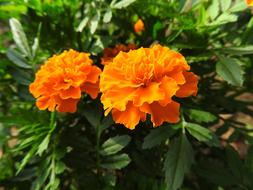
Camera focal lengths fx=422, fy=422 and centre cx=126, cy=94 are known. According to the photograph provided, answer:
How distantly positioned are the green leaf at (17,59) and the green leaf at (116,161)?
1.23ft

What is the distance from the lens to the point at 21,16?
4.52ft

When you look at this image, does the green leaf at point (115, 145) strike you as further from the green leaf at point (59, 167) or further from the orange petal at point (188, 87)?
the orange petal at point (188, 87)

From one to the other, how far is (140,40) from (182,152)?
0.45 meters

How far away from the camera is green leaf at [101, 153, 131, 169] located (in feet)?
3.44

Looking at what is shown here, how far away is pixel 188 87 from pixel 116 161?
30 cm

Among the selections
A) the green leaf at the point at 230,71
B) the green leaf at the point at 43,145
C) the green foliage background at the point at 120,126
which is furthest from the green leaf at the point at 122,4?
the green leaf at the point at 43,145

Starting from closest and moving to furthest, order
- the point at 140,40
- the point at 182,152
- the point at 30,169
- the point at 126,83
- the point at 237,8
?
1. the point at 126,83
2. the point at 182,152
3. the point at 237,8
4. the point at 30,169
5. the point at 140,40

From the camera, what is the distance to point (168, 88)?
85 cm

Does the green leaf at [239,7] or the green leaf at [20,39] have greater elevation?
the green leaf at [20,39]

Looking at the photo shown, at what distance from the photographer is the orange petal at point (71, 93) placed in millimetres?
965

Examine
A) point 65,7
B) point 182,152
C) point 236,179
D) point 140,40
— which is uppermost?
point 65,7

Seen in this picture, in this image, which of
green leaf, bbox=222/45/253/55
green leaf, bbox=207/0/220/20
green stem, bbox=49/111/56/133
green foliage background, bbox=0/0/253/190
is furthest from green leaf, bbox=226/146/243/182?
green stem, bbox=49/111/56/133

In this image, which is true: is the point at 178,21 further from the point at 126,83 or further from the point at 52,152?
the point at 52,152

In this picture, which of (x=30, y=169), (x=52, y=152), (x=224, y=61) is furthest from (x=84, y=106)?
(x=224, y=61)
